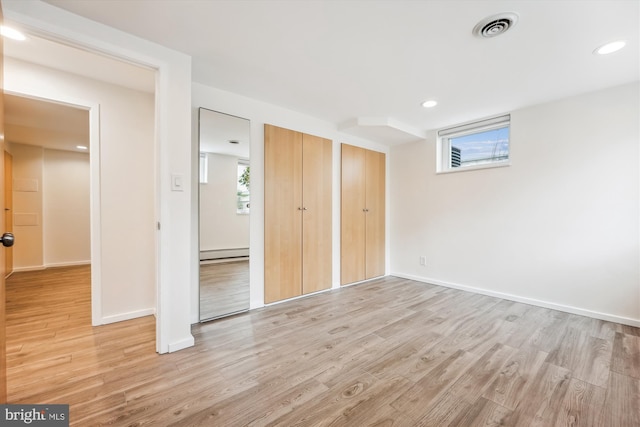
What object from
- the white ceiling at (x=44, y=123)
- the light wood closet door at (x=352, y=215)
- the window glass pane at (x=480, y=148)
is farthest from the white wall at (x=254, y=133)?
the window glass pane at (x=480, y=148)

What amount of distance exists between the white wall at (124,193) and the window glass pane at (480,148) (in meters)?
4.01

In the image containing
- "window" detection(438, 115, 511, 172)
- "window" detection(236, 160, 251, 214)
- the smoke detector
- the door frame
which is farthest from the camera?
"window" detection(438, 115, 511, 172)

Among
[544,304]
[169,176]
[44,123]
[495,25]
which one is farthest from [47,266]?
[544,304]

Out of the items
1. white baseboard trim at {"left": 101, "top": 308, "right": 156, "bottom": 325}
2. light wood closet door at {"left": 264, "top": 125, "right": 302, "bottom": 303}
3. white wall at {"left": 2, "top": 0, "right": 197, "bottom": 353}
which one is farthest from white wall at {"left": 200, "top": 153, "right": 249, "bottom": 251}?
white baseboard trim at {"left": 101, "top": 308, "right": 156, "bottom": 325}

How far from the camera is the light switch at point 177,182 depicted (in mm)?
2022

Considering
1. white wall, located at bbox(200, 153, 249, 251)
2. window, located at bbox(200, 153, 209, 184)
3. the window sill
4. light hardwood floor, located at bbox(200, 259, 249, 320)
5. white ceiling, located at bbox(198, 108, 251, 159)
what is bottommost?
light hardwood floor, located at bbox(200, 259, 249, 320)

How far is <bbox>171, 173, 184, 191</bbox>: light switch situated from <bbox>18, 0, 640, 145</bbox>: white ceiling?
99 centimetres

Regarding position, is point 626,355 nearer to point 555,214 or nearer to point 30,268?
point 555,214

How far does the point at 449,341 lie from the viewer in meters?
2.18

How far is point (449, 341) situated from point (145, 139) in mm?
3542

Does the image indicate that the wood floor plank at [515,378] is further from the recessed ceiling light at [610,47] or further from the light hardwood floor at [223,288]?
the recessed ceiling light at [610,47]

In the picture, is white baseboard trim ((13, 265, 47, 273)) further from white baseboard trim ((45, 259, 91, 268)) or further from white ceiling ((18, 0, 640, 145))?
white ceiling ((18, 0, 640, 145))

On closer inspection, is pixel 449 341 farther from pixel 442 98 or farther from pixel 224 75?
pixel 224 75

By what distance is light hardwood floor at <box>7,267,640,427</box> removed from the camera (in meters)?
1.40
